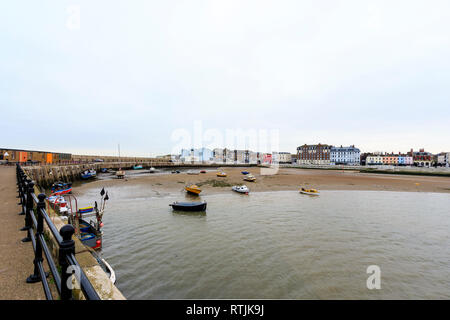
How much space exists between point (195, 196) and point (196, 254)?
20.4 meters

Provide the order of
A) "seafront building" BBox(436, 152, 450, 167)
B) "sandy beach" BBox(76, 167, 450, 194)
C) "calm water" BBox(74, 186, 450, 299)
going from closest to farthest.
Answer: "calm water" BBox(74, 186, 450, 299) < "sandy beach" BBox(76, 167, 450, 194) < "seafront building" BBox(436, 152, 450, 167)

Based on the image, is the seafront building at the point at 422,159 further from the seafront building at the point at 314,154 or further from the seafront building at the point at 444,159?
the seafront building at the point at 314,154

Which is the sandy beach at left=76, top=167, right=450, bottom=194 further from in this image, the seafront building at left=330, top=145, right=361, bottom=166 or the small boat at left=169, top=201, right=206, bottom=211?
the seafront building at left=330, top=145, right=361, bottom=166

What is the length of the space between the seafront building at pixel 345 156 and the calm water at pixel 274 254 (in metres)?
128

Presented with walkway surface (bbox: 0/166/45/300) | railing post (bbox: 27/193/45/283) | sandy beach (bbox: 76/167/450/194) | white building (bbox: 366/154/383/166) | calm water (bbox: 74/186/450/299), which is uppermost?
white building (bbox: 366/154/383/166)

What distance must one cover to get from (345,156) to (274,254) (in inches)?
5902

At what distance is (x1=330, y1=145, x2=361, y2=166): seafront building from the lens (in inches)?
5428

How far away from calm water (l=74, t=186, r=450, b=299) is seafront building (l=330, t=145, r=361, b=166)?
12848cm

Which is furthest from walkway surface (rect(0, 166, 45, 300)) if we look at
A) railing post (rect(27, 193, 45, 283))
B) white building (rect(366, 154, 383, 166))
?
white building (rect(366, 154, 383, 166))

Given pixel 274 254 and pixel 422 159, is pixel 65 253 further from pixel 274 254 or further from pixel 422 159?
pixel 422 159

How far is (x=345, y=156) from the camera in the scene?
453 feet

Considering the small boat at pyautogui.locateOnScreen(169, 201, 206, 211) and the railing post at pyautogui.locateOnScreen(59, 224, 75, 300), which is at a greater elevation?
the railing post at pyautogui.locateOnScreen(59, 224, 75, 300)

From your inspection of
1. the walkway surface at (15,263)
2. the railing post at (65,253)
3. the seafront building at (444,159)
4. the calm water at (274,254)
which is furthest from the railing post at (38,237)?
the seafront building at (444,159)
